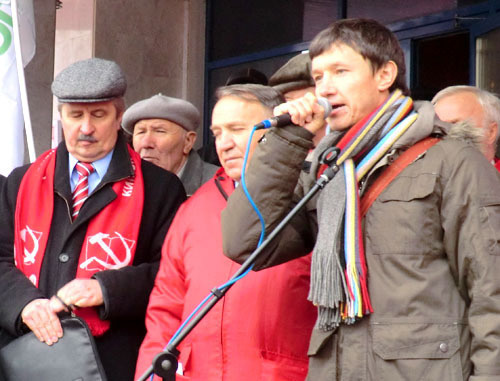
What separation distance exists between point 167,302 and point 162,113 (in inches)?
71.3

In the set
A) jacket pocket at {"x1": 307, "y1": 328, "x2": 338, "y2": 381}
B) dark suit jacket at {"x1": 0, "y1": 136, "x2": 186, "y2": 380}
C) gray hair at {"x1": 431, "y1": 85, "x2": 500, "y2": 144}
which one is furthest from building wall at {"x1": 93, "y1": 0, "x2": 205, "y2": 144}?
jacket pocket at {"x1": 307, "y1": 328, "x2": 338, "y2": 381}

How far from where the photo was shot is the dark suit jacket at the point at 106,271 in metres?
3.42

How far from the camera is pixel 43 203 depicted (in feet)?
11.8

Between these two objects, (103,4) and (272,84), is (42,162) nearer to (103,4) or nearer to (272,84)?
(272,84)

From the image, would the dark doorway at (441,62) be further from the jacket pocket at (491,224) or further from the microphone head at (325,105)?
the jacket pocket at (491,224)

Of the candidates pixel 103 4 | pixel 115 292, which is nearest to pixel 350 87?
pixel 115 292

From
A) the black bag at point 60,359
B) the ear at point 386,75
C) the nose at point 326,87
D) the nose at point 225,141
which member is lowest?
the black bag at point 60,359

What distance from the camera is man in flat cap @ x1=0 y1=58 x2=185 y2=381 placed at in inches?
134

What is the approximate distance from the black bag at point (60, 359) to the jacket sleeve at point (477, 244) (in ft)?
4.73

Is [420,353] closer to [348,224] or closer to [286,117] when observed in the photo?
[348,224]

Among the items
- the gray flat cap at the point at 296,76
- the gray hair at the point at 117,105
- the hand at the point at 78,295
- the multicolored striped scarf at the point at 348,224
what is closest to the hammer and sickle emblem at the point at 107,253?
the hand at the point at 78,295

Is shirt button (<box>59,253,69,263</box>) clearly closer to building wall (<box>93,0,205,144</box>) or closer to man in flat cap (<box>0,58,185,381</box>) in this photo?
man in flat cap (<box>0,58,185,381</box>)

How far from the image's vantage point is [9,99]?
15.5ft

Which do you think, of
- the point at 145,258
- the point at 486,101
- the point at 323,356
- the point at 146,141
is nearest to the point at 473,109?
the point at 486,101
